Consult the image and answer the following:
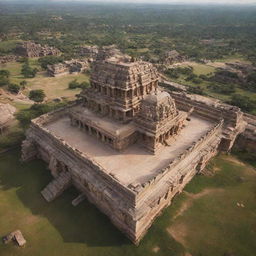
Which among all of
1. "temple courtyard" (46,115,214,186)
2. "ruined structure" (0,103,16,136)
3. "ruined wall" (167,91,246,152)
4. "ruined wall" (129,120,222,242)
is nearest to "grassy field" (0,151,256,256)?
"ruined wall" (129,120,222,242)

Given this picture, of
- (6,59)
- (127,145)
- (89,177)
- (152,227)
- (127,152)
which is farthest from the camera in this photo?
(6,59)

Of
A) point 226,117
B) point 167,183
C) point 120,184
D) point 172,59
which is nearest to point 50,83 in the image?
point 226,117

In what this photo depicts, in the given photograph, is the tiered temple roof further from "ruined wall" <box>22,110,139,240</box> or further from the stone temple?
"ruined wall" <box>22,110,139,240</box>

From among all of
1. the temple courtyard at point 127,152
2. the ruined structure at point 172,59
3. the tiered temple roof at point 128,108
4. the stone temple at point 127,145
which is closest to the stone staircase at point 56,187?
the stone temple at point 127,145

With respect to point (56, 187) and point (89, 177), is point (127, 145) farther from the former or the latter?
point (56, 187)

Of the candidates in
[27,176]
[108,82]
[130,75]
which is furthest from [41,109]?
[130,75]

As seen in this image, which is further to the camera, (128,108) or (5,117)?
(5,117)
